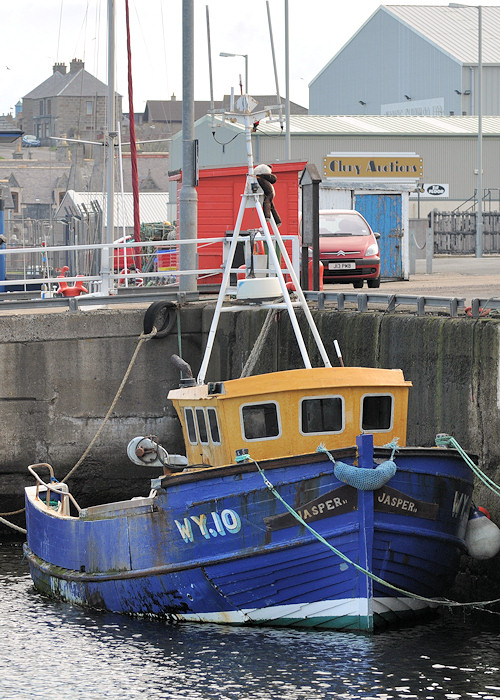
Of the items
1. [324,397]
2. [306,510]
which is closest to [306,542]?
[306,510]

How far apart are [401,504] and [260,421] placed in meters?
1.44

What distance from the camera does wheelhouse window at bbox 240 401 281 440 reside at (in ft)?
36.7

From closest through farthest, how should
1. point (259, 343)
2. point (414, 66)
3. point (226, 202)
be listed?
point (259, 343) < point (226, 202) < point (414, 66)

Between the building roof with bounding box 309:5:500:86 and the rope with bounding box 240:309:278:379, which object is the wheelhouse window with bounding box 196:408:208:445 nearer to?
the rope with bounding box 240:309:278:379

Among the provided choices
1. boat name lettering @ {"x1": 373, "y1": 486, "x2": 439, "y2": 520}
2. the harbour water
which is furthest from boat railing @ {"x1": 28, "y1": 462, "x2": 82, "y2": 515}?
boat name lettering @ {"x1": 373, "y1": 486, "x2": 439, "y2": 520}

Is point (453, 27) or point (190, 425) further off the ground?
point (453, 27)

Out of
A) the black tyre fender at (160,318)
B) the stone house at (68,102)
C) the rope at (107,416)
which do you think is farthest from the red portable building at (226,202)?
the stone house at (68,102)

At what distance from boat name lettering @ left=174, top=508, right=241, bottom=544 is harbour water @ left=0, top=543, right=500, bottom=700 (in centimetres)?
89

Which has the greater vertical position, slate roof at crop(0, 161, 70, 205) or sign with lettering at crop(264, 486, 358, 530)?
slate roof at crop(0, 161, 70, 205)

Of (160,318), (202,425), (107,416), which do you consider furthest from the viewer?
(160,318)

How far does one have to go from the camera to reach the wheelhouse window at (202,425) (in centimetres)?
1169

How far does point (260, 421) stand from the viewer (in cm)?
1127

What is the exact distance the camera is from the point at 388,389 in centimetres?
1122

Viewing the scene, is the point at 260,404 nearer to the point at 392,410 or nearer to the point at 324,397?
the point at 324,397
